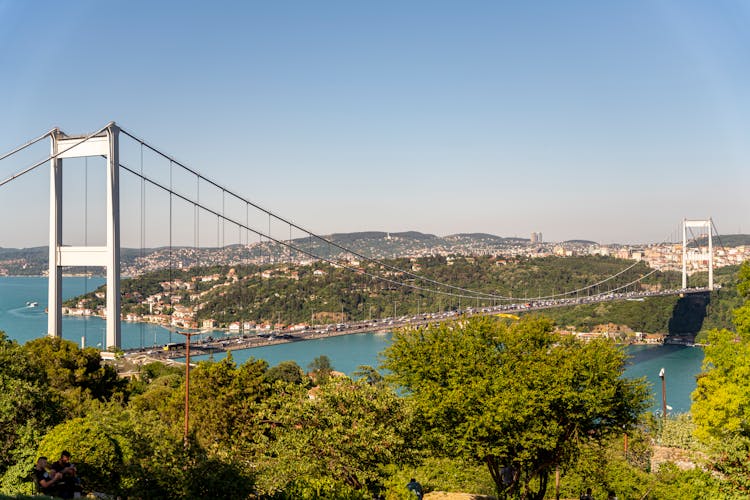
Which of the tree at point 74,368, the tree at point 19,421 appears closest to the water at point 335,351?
the tree at point 74,368

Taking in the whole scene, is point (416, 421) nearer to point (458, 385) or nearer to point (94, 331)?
point (458, 385)

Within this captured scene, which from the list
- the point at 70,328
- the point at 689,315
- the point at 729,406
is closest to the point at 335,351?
the point at 70,328

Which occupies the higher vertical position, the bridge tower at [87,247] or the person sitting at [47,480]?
the bridge tower at [87,247]

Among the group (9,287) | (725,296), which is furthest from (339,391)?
(9,287)

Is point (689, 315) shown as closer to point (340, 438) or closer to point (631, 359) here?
point (631, 359)

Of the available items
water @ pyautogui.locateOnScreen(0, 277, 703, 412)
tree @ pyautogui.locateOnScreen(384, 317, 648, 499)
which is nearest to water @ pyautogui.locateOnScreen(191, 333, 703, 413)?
water @ pyautogui.locateOnScreen(0, 277, 703, 412)

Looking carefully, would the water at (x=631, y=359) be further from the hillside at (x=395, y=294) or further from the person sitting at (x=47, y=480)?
the person sitting at (x=47, y=480)

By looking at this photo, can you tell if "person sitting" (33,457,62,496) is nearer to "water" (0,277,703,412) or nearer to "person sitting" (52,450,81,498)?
"person sitting" (52,450,81,498)
